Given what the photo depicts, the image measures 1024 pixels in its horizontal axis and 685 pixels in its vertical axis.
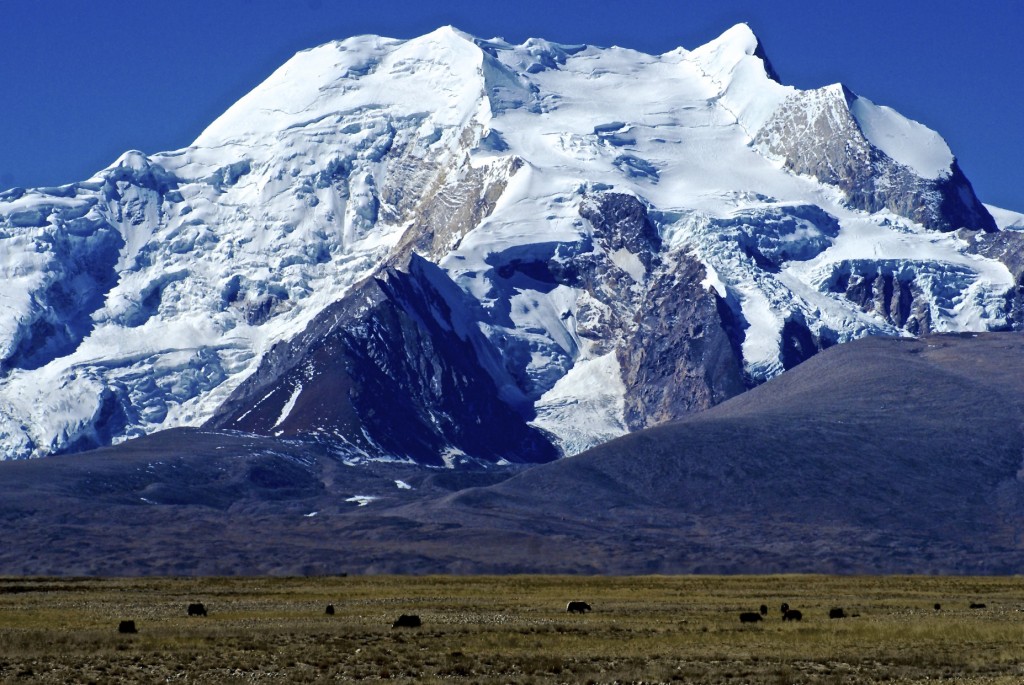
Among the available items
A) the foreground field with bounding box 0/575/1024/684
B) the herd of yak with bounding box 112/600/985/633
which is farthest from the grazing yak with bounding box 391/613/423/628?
the foreground field with bounding box 0/575/1024/684

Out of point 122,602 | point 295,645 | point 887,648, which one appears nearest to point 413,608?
point 122,602

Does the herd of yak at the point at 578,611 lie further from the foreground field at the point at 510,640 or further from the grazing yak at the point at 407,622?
the foreground field at the point at 510,640

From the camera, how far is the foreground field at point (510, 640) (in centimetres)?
8088

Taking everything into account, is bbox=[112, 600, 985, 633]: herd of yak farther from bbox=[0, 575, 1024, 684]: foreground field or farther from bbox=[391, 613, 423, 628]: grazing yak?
bbox=[0, 575, 1024, 684]: foreground field

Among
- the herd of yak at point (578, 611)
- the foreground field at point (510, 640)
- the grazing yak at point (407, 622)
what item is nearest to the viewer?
the foreground field at point (510, 640)

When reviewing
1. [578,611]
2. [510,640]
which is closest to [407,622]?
[510,640]

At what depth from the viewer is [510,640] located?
93688mm

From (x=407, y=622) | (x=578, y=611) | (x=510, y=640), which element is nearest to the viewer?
(x=510, y=640)

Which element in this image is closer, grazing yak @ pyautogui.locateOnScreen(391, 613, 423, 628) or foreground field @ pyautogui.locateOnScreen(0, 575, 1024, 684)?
foreground field @ pyautogui.locateOnScreen(0, 575, 1024, 684)

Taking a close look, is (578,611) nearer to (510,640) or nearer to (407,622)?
(407,622)

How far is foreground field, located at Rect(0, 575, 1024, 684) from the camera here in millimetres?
80875

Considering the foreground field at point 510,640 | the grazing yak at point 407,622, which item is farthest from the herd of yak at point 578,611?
the foreground field at point 510,640

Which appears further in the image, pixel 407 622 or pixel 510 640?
pixel 407 622

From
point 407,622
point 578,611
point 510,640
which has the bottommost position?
point 510,640
